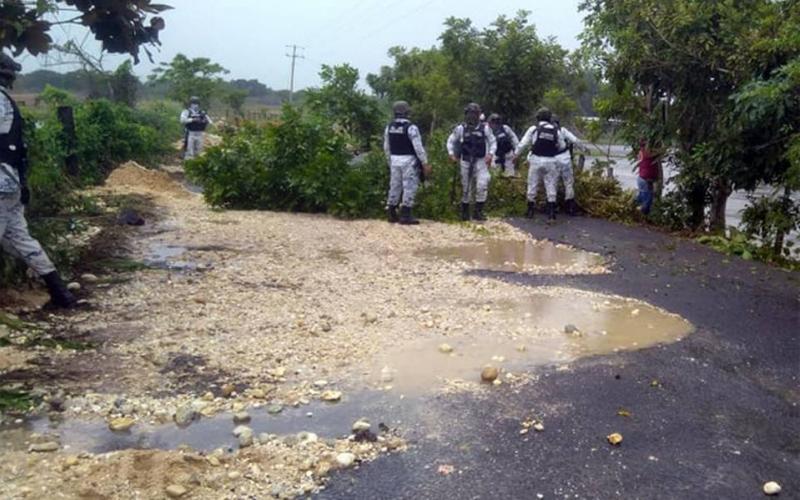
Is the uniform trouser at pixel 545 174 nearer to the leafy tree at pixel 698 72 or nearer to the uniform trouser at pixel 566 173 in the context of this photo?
the uniform trouser at pixel 566 173

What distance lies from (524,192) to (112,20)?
905 centimetres

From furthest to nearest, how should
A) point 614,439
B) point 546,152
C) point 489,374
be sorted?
point 546,152, point 489,374, point 614,439

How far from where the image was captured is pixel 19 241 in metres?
7.00

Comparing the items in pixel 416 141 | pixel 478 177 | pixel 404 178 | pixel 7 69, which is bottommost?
pixel 404 178

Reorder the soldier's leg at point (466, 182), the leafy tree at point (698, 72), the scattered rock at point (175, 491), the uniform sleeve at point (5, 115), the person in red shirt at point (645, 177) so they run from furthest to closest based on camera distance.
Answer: the person in red shirt at point (645, 177) → the soldier's leg at point (466, 182) → the leafy tree at point (698, 72) → the uniform sleeve at point (5, 115) → the scattered rock at point (175, 491)

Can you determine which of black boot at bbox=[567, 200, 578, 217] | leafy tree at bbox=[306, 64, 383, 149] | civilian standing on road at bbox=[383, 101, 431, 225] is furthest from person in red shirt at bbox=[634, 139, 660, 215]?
leafy tree at bbox=[306, 64, 383, 149]

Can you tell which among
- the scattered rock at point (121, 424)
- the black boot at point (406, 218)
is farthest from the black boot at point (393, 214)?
the scattered rock at point (121, 424)

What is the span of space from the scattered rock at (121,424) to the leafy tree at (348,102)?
12797 millimetres

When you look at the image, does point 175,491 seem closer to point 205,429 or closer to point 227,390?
point 205,429

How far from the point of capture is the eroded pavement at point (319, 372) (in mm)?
4246

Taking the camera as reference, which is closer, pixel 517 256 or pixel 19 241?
pixel 19 241

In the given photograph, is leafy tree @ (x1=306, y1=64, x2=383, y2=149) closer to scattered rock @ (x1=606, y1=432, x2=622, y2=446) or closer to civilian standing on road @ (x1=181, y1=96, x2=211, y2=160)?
civilian standing on road @ (x1=181, y1=96, x2=211, y2=160)

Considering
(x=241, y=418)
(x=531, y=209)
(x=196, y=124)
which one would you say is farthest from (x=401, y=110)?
(x=196, y=124)

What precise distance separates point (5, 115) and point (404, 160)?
6865 mm
